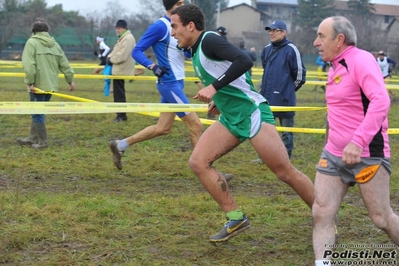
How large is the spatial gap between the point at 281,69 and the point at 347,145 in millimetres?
4560

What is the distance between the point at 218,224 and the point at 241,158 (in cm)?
357

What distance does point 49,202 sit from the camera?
6.43m

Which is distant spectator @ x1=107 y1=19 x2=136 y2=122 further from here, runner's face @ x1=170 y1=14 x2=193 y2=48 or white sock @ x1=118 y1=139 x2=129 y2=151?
runner's face @ x1=170 y1=14 x2=193 y2=48

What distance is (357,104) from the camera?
4.19 meters

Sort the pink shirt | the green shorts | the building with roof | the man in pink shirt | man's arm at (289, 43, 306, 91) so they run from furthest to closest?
1. the building with roof
2. man's arm at (289, 43, 306, 91)
3. the green shorts
4. the man in pink shirt
5. the pink shirt

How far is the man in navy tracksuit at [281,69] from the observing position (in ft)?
28.0

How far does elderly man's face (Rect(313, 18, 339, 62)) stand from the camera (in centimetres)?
430

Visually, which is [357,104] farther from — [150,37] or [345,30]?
[150,37]

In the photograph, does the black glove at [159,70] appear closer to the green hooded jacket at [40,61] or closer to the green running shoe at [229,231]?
the green hooded jacket at [40,61]

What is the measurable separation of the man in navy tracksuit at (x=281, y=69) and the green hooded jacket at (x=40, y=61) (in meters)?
3.32

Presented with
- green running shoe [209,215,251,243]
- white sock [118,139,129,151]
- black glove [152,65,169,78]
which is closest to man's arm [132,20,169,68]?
black glove [152,65,169,78]

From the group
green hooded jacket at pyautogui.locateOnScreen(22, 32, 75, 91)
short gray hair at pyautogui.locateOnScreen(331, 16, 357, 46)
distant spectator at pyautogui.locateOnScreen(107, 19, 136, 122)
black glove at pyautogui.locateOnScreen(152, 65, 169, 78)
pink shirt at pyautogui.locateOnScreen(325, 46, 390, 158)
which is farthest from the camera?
distant spectator at pyautogui.locateOnScreen(107, 19, 136, 122)

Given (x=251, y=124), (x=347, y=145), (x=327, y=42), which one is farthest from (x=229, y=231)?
(x=327, y=42)

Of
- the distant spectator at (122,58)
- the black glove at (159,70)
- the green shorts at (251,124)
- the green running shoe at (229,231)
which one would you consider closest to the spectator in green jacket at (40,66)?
the black glove at (159,70)
